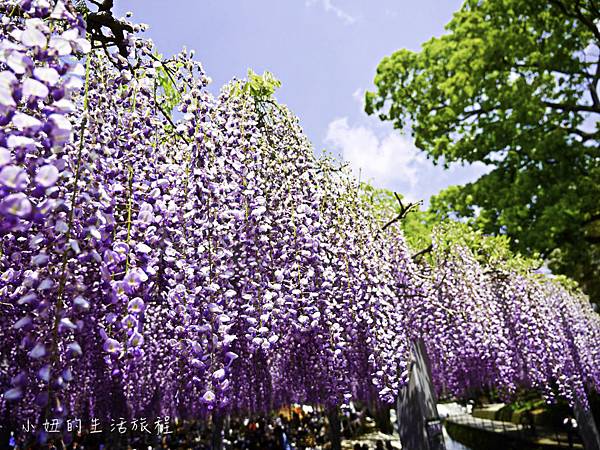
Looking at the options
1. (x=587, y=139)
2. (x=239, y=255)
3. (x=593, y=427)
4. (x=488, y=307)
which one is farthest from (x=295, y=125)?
(x=587, y=139)

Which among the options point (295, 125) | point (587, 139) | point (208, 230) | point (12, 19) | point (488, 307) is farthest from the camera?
point (587, 139)

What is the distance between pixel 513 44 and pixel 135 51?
37.7ft

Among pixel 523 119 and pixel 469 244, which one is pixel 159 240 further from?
pixel 523 119

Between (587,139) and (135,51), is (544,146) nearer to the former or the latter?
(587,139)

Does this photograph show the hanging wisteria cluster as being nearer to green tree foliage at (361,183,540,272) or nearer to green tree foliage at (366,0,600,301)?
green tree foliage at (361,183,540,272)

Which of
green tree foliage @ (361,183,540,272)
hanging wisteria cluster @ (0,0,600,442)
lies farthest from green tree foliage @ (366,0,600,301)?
hanging wisteria cluster @ (0,0,600,442)

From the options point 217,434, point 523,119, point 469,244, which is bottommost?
point 217,434

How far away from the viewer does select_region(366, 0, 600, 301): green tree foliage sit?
11.0 m

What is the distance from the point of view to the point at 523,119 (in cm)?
1110

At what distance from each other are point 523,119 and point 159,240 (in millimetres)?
11279

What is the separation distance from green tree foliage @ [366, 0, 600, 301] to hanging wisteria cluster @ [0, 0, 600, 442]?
8032mm

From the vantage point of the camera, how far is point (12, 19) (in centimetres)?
206

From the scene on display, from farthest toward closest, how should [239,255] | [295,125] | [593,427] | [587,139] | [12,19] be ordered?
[587,139] < [593,427] < [295,125] < [239,255] < [12,19]

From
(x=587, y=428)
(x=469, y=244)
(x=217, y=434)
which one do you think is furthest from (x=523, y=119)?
(x=217, y=434)
